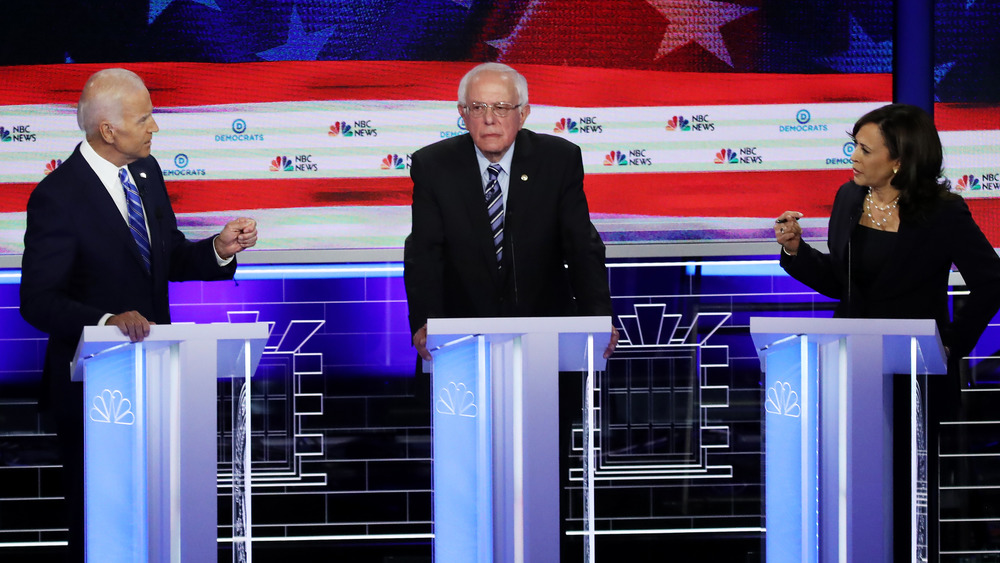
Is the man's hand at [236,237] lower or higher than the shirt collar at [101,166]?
lower

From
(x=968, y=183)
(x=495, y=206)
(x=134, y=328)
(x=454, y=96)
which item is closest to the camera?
(x=134, y=328)

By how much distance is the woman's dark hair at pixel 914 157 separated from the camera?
10.2 feet

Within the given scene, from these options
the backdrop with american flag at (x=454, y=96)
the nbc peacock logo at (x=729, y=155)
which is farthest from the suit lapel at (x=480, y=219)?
the nbc peacock logo at (x=729, y=155)

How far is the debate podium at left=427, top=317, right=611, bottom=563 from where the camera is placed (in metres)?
2.37

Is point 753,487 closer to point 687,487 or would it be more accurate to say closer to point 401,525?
point 687,487

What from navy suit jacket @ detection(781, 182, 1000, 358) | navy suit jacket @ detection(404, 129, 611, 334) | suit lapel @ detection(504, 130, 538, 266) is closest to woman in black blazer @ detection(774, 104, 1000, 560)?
navy suit jacket @ detection(781, 182, 1000, 358)

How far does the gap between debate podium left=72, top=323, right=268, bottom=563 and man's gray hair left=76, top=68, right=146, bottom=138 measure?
910 millimetres

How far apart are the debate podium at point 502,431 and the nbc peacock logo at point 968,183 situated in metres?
2.74

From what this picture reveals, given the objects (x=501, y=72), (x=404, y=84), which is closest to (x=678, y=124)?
(x=404, y=84)

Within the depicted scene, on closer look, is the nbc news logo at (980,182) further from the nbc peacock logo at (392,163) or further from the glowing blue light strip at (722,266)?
the nbc peacock logo at (392,163)

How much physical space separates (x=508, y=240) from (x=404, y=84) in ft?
4.96

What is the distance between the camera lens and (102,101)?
2.99 meters

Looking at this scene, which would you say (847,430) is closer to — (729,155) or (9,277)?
(729,155)

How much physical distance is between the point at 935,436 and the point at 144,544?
2271 mm
